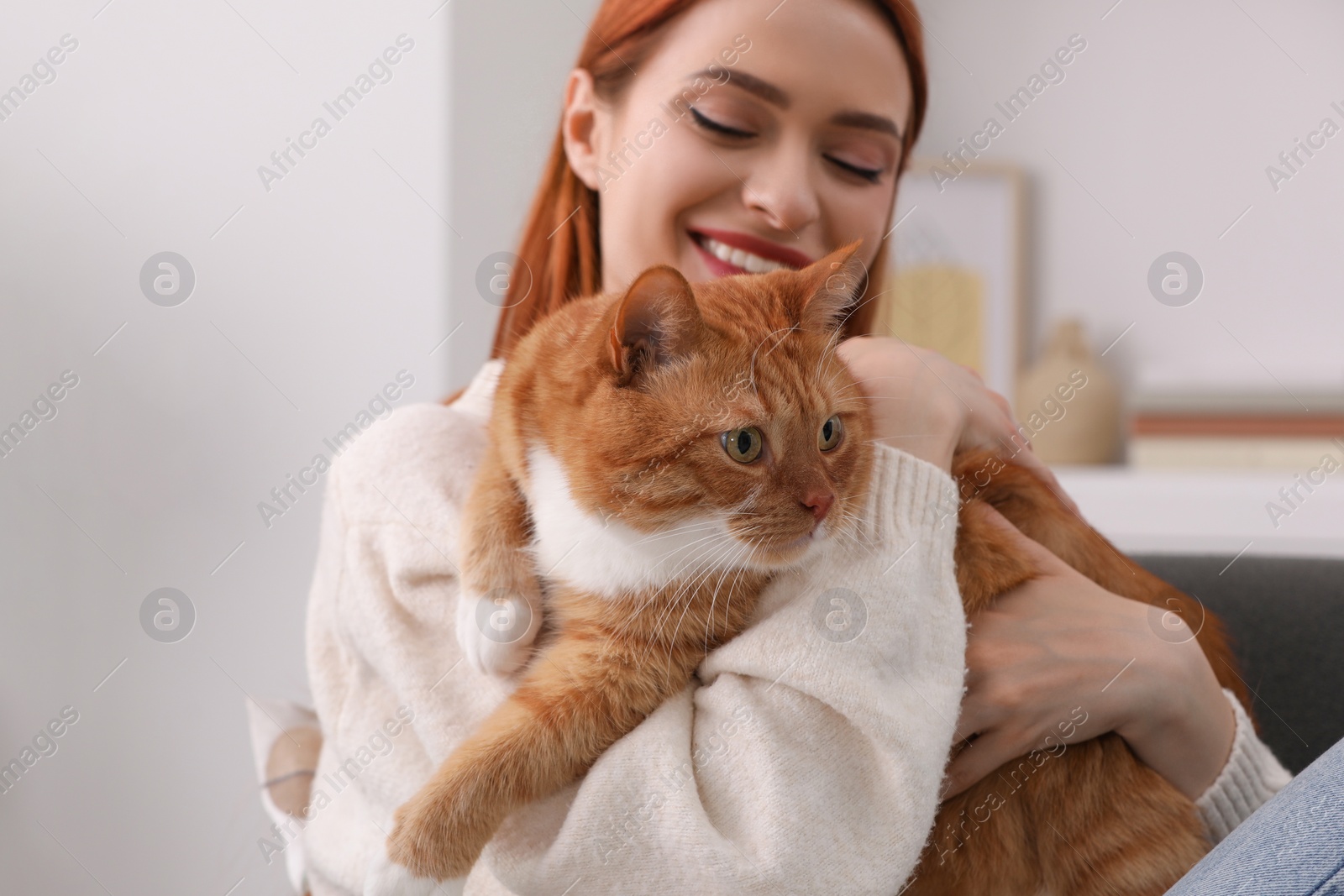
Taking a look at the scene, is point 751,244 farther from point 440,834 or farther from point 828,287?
point 440,834

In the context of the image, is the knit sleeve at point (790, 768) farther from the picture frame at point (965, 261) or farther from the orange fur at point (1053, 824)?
the picture frame at point (965, 261)

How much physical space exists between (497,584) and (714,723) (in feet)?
0.96

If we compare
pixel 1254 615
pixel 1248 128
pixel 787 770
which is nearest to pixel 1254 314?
pixel 1248 128

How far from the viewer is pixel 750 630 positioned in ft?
3.36

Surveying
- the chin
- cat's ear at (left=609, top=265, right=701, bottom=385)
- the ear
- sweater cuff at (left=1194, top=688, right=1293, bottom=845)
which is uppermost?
the ear

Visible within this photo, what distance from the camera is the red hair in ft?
4.50

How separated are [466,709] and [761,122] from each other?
0.84 m

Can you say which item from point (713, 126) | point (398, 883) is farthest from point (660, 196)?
point (398, 883)

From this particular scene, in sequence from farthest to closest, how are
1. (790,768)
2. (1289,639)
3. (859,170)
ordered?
1. (1289,639)
2. (859,170)
3. (790,768)

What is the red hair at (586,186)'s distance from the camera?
1373mm

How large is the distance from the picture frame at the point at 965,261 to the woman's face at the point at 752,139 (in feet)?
7.15

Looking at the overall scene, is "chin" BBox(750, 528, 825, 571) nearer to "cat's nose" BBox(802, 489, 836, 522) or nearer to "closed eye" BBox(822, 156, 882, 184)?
"cat's nose" BBox(802, 489, 836, 522)

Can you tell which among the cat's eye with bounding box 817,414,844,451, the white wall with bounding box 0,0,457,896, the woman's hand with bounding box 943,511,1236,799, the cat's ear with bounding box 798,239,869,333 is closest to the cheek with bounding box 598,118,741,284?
the cat's ear with bounding box 798,239,869,333

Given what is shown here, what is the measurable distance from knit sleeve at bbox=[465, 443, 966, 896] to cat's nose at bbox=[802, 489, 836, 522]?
80 mm
